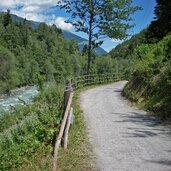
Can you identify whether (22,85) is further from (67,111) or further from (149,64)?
(67,111)

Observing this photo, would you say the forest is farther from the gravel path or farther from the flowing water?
the gravel path

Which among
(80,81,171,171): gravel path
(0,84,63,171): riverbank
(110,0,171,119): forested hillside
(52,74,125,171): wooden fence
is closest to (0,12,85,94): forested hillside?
(52,74,125,171): wooden fence

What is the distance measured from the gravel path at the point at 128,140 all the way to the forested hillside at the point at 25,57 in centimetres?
8660

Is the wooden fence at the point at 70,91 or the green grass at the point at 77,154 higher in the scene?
the wooden fence at the point at 70,91

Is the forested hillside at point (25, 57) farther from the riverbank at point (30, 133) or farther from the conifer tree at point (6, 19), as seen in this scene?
the riverbank at point (30, 133)

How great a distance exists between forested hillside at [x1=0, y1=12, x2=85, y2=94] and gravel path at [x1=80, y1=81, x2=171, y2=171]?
86603mm

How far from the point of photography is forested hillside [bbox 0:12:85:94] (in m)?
109

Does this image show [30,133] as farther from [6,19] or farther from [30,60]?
[6,19]

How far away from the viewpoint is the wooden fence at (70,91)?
358 inches

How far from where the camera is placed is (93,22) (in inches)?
1326

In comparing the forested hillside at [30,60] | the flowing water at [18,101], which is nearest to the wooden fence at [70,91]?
the flowing water at [18,101]

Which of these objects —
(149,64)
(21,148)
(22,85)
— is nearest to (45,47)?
(22,85)

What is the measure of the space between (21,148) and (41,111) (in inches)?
106

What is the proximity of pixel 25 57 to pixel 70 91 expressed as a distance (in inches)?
5209
